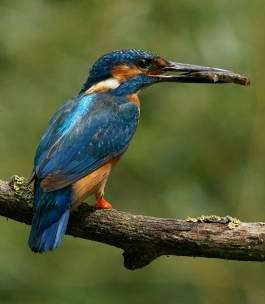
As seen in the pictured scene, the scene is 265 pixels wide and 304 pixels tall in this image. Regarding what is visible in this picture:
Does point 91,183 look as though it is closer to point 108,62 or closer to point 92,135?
point 92,135

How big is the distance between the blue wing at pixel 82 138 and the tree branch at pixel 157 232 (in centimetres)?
16

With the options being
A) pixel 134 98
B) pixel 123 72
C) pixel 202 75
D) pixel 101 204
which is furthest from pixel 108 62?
pixel 101 204

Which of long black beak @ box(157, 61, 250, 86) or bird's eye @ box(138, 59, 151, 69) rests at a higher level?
bird's eye @ box(138, 59, 151, 69)

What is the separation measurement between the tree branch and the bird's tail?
6 cm

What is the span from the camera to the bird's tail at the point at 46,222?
17.1 feet

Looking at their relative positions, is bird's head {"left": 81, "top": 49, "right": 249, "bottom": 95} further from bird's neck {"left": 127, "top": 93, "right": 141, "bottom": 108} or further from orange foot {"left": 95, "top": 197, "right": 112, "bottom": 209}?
orange foot {"left": 95, "top": 197, "right": 112, "bottom": 209}

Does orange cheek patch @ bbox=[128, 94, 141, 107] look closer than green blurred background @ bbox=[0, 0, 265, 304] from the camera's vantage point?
Yes

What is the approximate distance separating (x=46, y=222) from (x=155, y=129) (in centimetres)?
170

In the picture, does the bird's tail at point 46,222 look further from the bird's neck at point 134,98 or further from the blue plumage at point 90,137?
the bird's neck at point 134,98

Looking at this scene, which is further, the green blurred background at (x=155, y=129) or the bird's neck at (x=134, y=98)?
the green blurred background at (x=155, y=129)

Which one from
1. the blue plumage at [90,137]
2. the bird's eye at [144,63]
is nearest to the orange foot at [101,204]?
the blue plumage at [90,137]

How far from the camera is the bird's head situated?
5.92 meters

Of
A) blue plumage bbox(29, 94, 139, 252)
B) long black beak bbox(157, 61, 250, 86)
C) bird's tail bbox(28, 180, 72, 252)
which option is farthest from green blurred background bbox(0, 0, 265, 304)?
bird's tail bbox(28, 180, 72, 252)

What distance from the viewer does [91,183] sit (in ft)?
18.1
